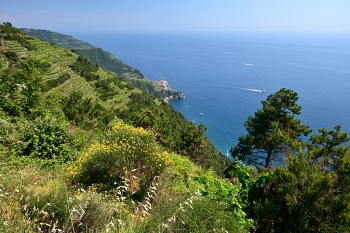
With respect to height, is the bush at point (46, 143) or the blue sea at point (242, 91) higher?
the bush at point (46, 143)

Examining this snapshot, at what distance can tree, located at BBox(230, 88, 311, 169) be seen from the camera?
1481 cm

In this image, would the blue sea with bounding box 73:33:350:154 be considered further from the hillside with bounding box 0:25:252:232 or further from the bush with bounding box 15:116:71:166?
the bush with bounding box 15:116:71:166

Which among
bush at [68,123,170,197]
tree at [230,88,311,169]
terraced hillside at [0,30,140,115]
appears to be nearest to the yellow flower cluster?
bush at [68,123,170,197]

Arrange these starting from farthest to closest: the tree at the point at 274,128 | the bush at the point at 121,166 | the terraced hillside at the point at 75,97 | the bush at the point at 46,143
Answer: the tree at the point at 274,128 → the terraced hillside at the point at 75,97 → the bush at the point at 46,143 → the bush at the point at 121,166

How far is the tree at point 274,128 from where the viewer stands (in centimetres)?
1481

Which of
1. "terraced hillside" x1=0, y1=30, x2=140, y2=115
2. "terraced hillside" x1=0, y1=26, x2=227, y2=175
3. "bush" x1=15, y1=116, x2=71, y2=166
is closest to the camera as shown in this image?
"bush" x1=15, y1=116, x2=71, y2=166

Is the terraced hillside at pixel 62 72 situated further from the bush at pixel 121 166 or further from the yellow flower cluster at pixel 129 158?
the bush at pixel 121 166

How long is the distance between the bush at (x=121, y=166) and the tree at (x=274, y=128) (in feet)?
35.9

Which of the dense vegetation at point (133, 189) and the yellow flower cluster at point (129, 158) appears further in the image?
the yellow flower cluster at point (129, 158)

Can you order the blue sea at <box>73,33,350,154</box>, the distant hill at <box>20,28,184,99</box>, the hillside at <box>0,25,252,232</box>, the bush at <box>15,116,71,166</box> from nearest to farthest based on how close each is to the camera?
1. the hillside at <box>0,25,252,232</box>
2. the bush at <box>15,116,71,166</box>
3. the blue sea at <box>73,33,350,154</box>
4. the distant hill at <box>20,28,184,99</box>

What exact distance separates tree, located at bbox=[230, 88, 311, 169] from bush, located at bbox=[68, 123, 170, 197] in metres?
10.9

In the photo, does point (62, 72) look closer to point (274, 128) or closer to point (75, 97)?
point (75, 97)

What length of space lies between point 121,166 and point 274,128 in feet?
40.1

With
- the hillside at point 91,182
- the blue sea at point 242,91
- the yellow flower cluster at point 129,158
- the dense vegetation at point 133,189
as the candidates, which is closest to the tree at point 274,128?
the dense vegetation at point 133,189
